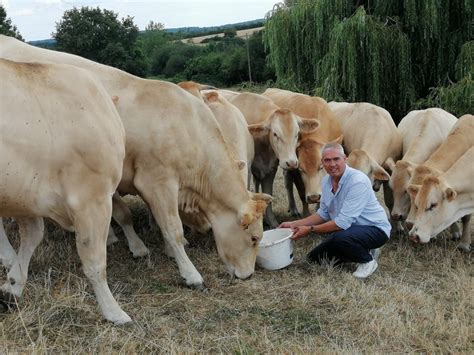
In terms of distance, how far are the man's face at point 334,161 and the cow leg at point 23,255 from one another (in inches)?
97.2

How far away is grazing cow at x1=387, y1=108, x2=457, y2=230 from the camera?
659 cm

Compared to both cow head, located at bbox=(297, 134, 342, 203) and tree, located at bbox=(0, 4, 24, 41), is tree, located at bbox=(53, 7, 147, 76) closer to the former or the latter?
tree, located at bbox=(0, 4, 24, 41)

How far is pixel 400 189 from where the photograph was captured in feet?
21.6

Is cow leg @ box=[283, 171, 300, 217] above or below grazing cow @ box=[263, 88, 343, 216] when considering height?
below

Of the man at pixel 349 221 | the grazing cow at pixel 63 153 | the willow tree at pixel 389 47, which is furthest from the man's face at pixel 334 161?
the willow tree at pixel 389 47

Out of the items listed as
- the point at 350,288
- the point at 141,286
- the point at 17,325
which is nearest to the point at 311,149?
the point at 350,288

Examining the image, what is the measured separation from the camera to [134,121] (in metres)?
5.26

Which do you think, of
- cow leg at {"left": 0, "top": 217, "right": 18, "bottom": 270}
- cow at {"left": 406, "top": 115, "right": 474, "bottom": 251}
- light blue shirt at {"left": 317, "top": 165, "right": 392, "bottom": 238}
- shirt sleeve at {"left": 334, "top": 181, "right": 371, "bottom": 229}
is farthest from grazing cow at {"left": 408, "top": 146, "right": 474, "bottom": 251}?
cow leg at {"left": 0, "top": 217, "right": 18, "bottom": 270}

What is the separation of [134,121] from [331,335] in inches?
97.1

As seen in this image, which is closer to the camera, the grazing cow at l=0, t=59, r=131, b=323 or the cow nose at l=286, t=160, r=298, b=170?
the grazing cow at l=0, t=59, r=131, b=323

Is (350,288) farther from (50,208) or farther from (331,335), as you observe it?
(50,208)

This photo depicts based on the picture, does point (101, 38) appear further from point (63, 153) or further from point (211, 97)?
point (63, 153)

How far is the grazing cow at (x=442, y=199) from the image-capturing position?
Result: 19.5 feet

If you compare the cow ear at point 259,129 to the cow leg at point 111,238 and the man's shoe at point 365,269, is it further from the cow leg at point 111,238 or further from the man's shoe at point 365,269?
the man's shoe at point 365,269
